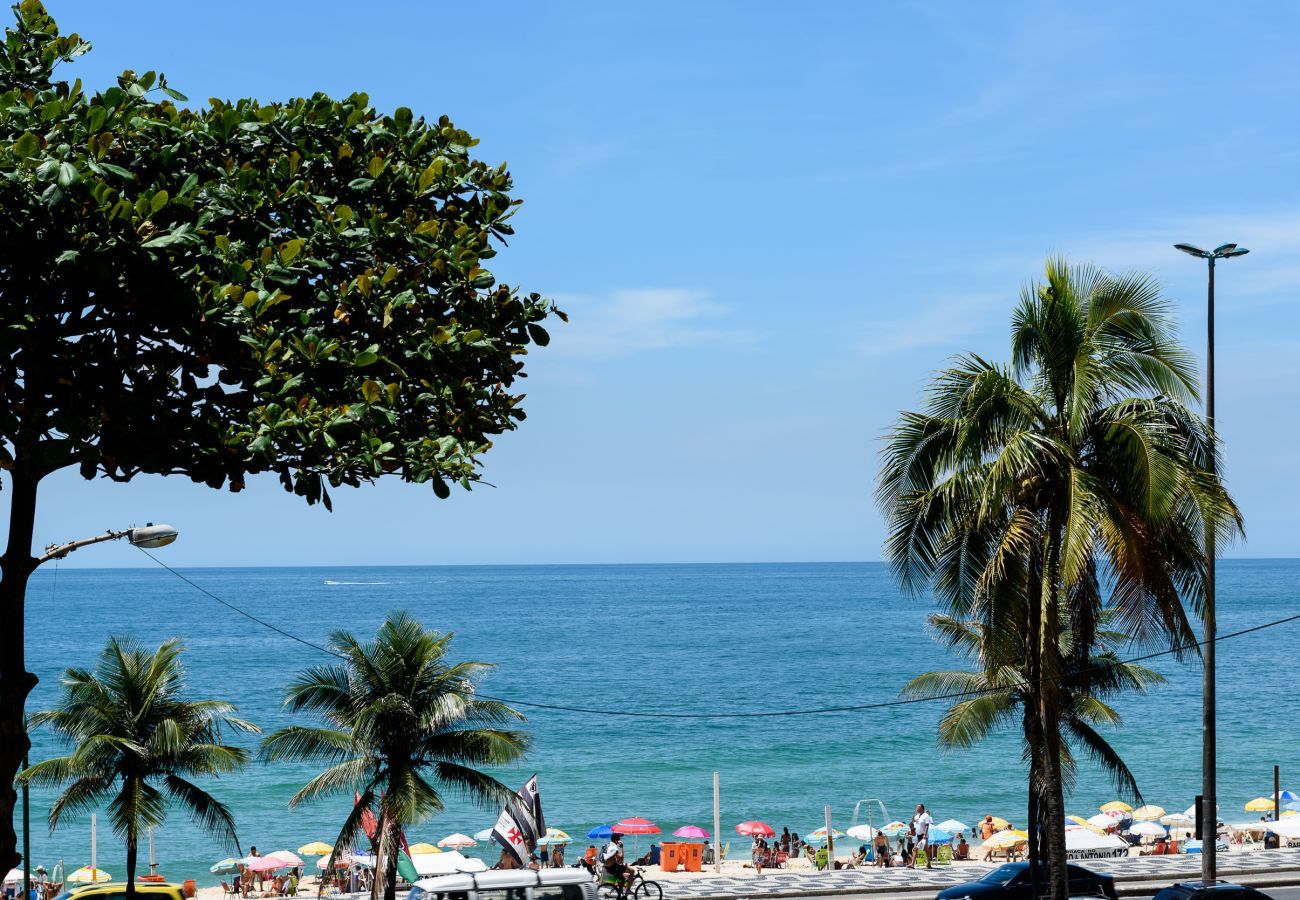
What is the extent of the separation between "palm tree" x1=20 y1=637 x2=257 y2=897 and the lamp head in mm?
14226

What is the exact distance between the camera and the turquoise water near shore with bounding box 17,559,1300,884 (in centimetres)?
6438

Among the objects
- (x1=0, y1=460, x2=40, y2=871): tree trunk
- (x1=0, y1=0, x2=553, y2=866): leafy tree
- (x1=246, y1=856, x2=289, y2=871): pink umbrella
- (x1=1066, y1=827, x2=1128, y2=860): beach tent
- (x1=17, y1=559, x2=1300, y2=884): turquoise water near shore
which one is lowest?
(x1=17, y1=559, x2=1300, y2=884): turquoise water near shore

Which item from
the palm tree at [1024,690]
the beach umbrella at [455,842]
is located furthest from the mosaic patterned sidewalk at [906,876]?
the beach umbrella at [455,842]

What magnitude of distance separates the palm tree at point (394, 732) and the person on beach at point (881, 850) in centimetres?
1995

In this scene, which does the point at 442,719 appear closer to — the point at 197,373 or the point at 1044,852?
the point at 1044,852

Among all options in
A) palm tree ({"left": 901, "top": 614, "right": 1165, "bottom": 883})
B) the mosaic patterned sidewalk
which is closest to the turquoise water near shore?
the mosaic patterned sidewalk

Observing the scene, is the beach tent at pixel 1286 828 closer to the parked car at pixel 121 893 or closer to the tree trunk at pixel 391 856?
the tree trunk at pixel 391 856

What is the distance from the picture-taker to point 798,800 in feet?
224

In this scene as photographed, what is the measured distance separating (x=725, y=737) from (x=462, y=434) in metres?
78.5

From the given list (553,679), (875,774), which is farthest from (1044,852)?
(553,679)

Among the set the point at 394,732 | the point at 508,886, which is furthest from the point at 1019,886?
the point at 394,732

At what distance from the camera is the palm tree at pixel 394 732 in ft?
86.0

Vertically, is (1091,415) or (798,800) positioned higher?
(1091,415)

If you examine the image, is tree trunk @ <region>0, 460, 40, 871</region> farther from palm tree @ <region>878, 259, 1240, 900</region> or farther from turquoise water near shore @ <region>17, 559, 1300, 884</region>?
turquoise water near shore @ <region>17, 559, 1300, 884</region>
